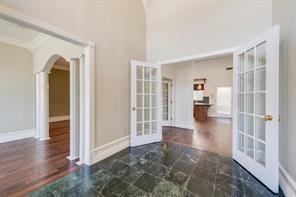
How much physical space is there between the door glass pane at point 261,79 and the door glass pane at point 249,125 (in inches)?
19.5

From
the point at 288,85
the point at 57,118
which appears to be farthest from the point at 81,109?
the point at 57,118

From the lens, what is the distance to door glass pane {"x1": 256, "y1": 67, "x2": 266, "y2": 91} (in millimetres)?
2021

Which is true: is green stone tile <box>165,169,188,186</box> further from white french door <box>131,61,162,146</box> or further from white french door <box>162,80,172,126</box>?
white french door <box>162,80,172,126</box>

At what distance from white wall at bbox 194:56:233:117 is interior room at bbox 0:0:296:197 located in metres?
5.65

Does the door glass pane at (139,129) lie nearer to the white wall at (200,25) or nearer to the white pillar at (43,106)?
the white wall at (200,25)

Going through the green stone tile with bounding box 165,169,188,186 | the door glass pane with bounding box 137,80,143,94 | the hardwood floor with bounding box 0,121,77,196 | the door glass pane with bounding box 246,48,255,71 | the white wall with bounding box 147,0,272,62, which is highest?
the white wall with bounding box 147,0,272,62

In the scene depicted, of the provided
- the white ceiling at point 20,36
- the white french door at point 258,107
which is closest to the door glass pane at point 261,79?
the white french door at point 258,107

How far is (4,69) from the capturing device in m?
3.87

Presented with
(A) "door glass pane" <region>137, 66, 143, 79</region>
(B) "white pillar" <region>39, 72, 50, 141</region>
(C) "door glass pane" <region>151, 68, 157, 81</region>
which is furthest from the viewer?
(B) "white pillar" <region>39, 72, 50, 141</region>

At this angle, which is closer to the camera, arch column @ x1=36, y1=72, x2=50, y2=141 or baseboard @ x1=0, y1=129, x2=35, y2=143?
baseboard @ x1=0, y1=129, x2=35, y2=143

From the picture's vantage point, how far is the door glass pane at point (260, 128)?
2.02m

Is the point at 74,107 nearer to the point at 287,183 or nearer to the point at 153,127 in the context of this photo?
the point at 153,127

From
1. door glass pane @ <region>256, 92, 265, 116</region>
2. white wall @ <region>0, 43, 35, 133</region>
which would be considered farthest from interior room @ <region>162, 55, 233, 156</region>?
white wall @ <region>0, 43, 35, 133</region>

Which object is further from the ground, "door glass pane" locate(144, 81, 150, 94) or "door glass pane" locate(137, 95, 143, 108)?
"door glass pane" locate(144, 81, 150, 94)
